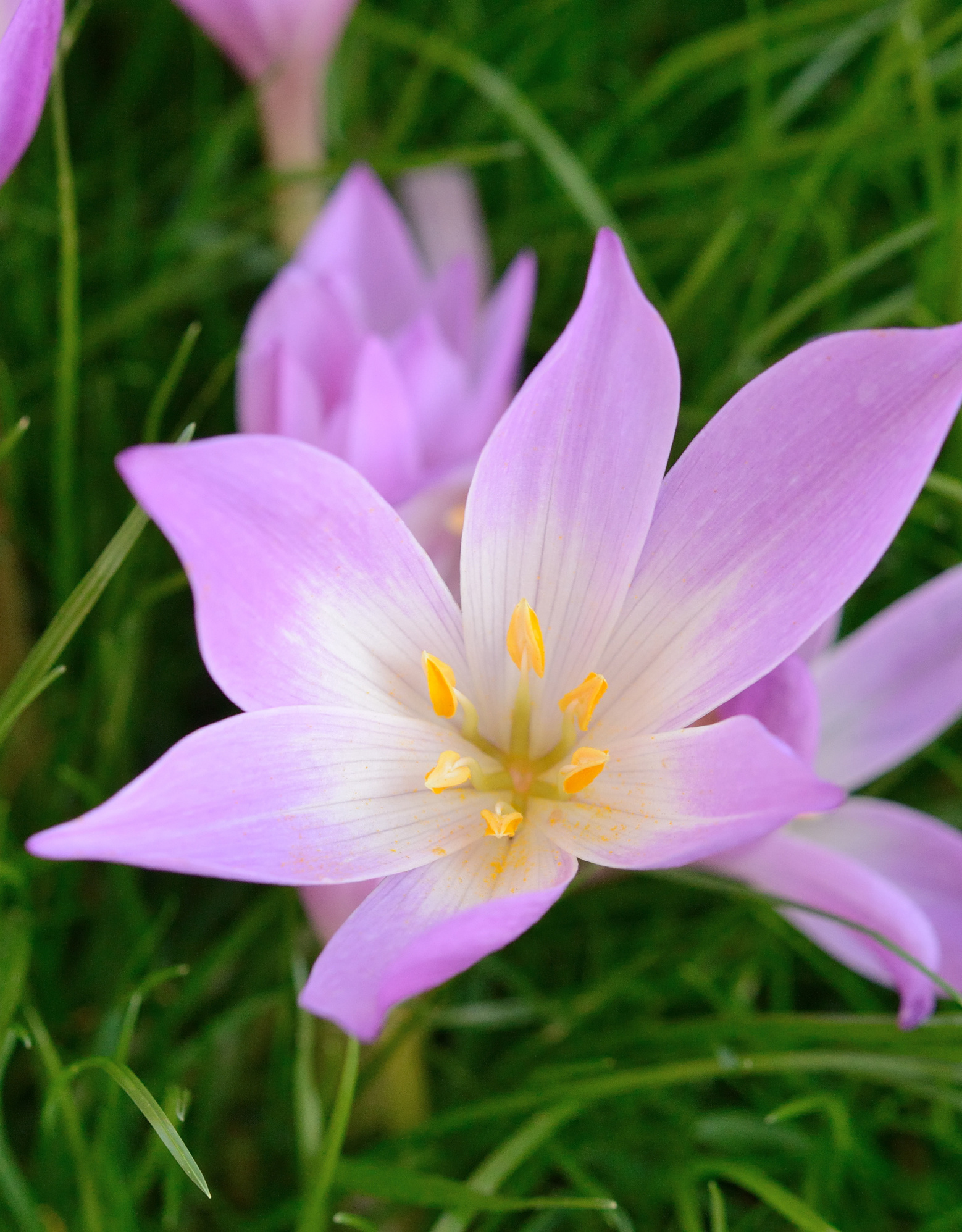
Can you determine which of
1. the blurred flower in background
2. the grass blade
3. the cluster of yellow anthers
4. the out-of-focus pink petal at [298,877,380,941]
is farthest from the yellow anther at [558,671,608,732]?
the blurred flower in background

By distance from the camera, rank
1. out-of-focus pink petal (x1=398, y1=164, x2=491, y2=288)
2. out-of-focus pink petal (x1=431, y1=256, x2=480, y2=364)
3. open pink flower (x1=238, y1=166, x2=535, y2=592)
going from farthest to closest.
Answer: out-of-focus pink petal (x1=398, y1=164, x2=491, y2=288)
out-of-focus pink petal (x1=431, y1=256, x2=480, y2=364)
open pink flower (x1=238, y1=166, x2=535, y2=592)

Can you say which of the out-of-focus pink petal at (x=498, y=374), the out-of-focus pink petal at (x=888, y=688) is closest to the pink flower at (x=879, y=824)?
the out-of-focus pink petal at (x=888, y=688)

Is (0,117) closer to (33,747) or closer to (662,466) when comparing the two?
(662,466)

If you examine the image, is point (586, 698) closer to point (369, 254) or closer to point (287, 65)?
point (369, 254)

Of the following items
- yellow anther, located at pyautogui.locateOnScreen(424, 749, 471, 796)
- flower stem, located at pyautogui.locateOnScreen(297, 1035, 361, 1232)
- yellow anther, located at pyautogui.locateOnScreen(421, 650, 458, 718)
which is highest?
yellow anther, located at pyautogui.locateOnScreen(421, 650, 458, 718)

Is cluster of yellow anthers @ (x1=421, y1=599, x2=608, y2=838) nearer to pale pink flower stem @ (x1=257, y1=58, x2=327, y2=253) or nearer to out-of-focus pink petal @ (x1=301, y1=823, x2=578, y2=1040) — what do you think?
out-of-focus pink petal @ (x1=301, y1=823, x2=578, y2=1040)

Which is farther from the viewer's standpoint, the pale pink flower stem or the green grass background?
the pale pink flower stem
